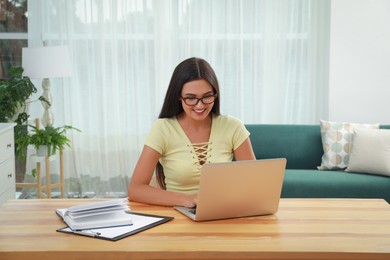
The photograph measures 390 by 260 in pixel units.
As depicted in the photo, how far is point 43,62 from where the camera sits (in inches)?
191

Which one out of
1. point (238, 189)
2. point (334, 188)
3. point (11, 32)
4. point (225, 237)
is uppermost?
point (11, 32)

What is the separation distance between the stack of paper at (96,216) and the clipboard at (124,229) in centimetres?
2

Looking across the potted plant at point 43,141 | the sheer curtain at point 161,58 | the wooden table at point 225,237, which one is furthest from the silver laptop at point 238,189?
the sheer curtain at point 161,58

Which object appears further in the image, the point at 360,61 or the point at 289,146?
the point at 360,61

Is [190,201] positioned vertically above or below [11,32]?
below

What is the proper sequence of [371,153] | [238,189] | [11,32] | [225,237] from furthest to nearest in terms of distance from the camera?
[11,32] → [371,153] → [238,189] → [225,237]

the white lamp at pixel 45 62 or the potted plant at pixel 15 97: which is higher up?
the white lamp at pixel 45 62

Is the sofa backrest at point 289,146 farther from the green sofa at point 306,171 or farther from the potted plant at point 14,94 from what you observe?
the potted plant at point 14,94

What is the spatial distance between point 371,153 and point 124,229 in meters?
2.93

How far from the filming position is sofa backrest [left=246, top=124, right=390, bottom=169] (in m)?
4.98

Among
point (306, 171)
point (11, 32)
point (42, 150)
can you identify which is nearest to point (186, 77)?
point (306, 171)

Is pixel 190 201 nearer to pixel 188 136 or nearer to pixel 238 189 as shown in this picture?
pixel 238 189

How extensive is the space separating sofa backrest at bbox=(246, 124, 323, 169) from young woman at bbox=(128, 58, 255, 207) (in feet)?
6.79

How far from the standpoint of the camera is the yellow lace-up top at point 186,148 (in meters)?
2.81
